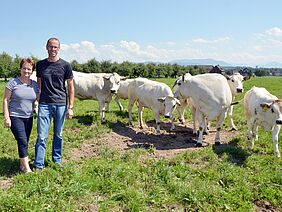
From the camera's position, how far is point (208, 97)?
10.3 m

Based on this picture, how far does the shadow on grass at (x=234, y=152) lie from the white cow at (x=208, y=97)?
56 centimetres

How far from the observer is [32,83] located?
6.94 meters

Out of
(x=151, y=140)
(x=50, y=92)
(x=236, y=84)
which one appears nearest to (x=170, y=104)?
(x=151, y=140)

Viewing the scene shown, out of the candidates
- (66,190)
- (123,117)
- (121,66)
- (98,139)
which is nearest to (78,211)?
(66,190)

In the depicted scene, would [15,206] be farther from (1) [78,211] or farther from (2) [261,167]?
(2) [261,167]

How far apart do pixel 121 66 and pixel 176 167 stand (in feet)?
263

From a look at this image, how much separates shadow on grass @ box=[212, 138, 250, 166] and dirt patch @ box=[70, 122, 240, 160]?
2.19 feet

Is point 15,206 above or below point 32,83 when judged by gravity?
below

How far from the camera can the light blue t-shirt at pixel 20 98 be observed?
21.7 feet

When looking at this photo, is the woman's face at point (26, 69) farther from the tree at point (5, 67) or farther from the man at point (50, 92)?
the tree at point (5, 67)

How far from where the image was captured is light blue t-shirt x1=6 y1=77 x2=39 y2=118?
6.62 metres

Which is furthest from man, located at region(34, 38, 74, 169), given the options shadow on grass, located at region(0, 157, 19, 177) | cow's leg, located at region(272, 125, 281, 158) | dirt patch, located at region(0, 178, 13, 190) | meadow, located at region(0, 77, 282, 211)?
cow's leg, located at region(272, 125, 281, 158)

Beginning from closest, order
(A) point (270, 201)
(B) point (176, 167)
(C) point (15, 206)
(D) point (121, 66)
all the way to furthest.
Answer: (C) point (15, 206)
(A) point (270, 201)
(B) point (176, 167)
(D) point (121, 66)

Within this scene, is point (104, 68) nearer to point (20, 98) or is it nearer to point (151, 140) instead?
point (151, 140)
